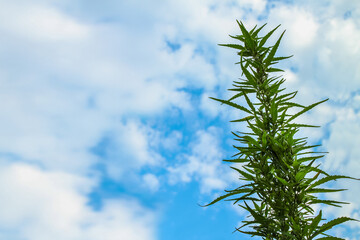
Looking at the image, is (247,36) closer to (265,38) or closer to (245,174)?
(265,38)

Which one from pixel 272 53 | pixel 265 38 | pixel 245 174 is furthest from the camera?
pixel 265 38

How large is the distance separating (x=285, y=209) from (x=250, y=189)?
265mm

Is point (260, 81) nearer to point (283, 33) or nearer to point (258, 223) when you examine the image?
point (283, 33)

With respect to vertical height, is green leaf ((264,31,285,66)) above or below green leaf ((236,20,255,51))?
below

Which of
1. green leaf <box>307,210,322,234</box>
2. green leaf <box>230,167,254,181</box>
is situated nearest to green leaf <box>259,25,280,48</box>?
green leaf <box>230,167,254,181</box>

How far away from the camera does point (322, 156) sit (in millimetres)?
2316

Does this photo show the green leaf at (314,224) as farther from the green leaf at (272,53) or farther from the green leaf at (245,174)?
the green leaf at (272,53)

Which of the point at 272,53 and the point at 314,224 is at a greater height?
the point at 272,53

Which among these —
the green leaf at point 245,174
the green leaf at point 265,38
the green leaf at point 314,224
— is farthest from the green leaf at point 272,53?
the green leaf at point 314,224

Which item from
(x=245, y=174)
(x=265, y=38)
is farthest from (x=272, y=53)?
(x=245, y=174)

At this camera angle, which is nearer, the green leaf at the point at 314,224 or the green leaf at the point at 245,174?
the green leaf at the point at 314,224

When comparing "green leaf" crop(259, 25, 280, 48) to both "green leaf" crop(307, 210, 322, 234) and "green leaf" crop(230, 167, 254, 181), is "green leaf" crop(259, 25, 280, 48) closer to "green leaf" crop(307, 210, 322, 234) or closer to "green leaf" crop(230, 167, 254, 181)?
"green leaf" crop(230, 167, 254, 181)

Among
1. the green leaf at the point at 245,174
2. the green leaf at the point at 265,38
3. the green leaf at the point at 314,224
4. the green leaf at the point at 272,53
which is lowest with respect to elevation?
the green leaf at the point at 314,224

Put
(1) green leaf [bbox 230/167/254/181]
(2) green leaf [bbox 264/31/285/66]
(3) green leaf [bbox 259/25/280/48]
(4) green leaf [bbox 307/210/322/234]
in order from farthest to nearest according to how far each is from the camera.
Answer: (3) green leaf [bbox 259/25/280/48], (2) green leaf [bbox 264/31/285/66], (1) green leaf [bbox 230/167/254/181], (4) green leaf [bbox 307/210/322/234]
